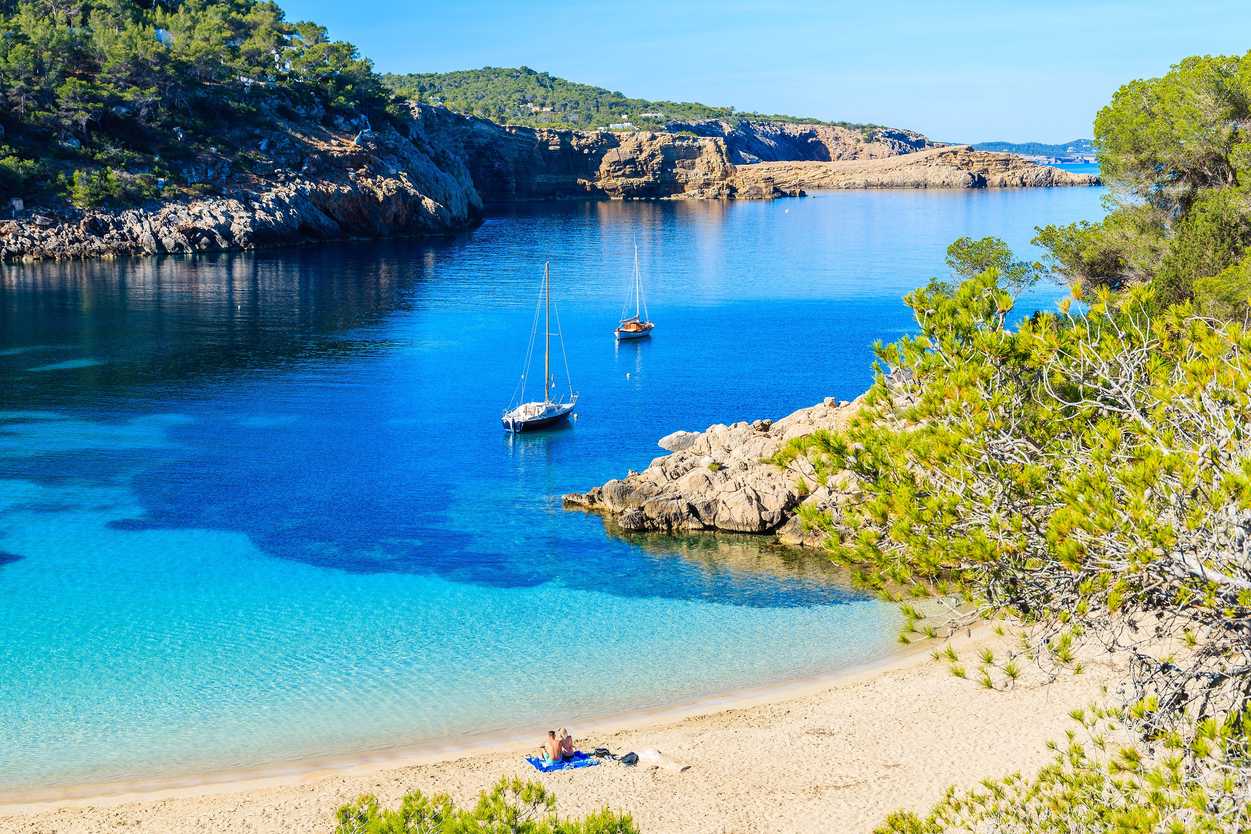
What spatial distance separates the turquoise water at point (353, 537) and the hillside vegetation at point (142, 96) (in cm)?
2431

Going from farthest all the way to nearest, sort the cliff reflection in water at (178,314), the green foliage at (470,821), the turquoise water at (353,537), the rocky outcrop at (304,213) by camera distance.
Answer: the rocky outcrop at (304,213)
the cliff reflection in water at (178,314)
the turquoise water at (353,537)
the green foliage at (470,821)

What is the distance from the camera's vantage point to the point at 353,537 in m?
32.1

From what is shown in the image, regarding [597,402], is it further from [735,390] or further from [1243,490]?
[1243,490]

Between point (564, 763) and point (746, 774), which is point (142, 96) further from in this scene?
point (746, 774)

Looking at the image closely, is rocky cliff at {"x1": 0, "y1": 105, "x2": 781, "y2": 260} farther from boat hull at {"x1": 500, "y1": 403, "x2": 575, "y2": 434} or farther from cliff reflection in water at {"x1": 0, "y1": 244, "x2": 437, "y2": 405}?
boat hull at {"x1": 500, "y1": 403, "x2": 575, "y2": 434}

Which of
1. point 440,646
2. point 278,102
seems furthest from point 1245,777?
point 278,102

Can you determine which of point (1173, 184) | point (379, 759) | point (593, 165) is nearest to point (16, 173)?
point (379, 759)

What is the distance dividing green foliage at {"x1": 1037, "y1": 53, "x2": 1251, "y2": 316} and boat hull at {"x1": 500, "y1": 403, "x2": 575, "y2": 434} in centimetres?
1922

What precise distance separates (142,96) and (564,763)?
100957mm

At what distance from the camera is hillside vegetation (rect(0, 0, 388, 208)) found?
318 feet

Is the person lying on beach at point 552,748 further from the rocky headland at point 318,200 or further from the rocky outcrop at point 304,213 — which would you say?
the rocky headland at point 318,200

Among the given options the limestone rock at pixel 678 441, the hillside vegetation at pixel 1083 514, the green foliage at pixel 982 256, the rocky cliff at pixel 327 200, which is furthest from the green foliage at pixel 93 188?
the hillside vegetation at pixel 1083 514

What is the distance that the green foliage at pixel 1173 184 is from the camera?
3088cm

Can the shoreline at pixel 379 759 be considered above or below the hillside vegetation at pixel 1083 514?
below
